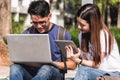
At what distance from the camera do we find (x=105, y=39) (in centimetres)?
514

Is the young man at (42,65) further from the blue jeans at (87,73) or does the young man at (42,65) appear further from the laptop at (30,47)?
the blue jeans at (87,73)

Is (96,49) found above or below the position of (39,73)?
above

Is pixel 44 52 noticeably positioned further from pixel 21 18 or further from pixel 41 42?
pixel 21 18

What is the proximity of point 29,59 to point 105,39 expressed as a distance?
841mm

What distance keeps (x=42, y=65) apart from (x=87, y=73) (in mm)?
560

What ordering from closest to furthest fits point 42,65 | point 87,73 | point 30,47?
point 87,73 < point 30,47 < point 42,65

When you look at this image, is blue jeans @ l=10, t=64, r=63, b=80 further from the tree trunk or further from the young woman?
the tree trunk

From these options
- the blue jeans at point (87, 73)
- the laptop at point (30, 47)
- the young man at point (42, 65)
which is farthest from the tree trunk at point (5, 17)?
the blue jeans at point (87, 73)

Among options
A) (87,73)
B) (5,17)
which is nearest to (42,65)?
(87,73)

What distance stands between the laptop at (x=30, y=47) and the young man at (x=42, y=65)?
133 mm

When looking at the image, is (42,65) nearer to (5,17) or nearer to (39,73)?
(39,73)

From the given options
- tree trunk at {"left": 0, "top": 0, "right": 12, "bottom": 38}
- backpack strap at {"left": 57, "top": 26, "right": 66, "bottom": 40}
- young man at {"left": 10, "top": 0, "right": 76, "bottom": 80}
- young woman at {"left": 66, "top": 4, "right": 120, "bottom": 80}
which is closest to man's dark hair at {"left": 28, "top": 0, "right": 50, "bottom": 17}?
Answer: young man at {"left": 10, "top": 0, "right": 76, "bottom": 80}

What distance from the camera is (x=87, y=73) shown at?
508 centimetres

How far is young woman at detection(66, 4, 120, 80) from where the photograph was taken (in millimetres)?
Result: 5117
